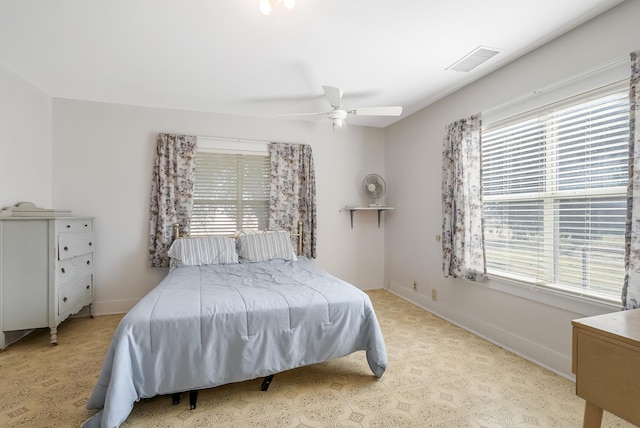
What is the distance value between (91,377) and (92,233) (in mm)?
1773

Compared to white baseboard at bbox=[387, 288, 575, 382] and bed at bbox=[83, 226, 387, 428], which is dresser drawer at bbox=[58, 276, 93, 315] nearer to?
bed at bbox=[83, 226, 387, 428]

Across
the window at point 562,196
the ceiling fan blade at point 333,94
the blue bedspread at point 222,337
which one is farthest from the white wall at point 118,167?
the window at point 562,196

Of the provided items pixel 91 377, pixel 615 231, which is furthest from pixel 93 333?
pixel 615 231

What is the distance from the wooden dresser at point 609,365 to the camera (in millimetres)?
1071

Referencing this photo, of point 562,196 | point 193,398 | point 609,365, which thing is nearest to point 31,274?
point 193,398

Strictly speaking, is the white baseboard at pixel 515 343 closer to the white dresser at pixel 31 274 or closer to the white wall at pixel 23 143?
the white dresser at pixel 31 274

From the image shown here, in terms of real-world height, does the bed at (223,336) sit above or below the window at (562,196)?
below

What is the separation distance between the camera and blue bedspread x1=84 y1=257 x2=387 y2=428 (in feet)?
5.35

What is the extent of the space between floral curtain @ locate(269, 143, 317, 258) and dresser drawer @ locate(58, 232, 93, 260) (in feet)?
6.52

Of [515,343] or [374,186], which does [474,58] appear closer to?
[374,186]

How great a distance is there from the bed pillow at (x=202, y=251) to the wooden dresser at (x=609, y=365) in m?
2.94

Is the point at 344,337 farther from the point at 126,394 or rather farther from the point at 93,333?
the point at 93,333

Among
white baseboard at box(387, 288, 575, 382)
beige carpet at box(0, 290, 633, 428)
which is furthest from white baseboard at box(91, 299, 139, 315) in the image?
white baseboard at box(387, 288, 575, 382)

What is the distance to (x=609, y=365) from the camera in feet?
3.73
